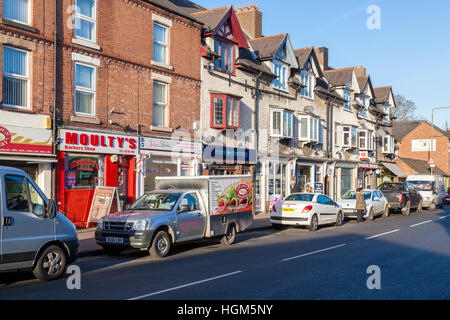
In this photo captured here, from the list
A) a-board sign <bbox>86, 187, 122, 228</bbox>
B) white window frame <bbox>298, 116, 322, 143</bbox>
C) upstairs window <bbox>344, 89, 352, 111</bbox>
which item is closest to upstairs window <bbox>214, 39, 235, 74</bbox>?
white window frame <bbox>298, 116, 322, 143</bbox>

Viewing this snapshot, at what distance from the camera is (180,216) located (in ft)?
39.8

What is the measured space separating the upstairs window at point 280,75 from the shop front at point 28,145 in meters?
16.1

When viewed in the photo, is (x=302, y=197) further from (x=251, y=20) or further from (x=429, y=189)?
(x=429, y=189)

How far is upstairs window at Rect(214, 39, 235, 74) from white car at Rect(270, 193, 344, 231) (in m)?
8.14

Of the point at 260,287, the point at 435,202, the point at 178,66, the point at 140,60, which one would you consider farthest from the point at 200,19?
the point at 435,202

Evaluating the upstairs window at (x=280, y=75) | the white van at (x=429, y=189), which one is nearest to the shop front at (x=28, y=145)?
the upstairs window at (x=280, y=75)

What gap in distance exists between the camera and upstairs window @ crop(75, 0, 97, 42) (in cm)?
1664

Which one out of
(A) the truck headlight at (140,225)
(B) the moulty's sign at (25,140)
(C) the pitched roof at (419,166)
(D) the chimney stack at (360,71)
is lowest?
(A) the truck headlight at (140,225)

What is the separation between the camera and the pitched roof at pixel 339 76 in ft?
123

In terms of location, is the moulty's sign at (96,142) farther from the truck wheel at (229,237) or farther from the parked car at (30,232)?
the parked car at (30,232)

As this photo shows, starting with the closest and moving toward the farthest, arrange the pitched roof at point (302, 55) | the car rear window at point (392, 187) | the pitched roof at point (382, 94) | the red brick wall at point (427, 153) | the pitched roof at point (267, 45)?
1. the pitched roof at point (267, 45)
2. the car rear window at point (392, 187)
3. the pitched roof at point (302, 55)
4. the pitched roof at point (382, 94)
5. the red brick wall at point (427, 153)

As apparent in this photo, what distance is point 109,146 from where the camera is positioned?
17.4 m

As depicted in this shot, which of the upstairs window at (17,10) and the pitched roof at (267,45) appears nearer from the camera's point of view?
the upstairs window at (17,10)
